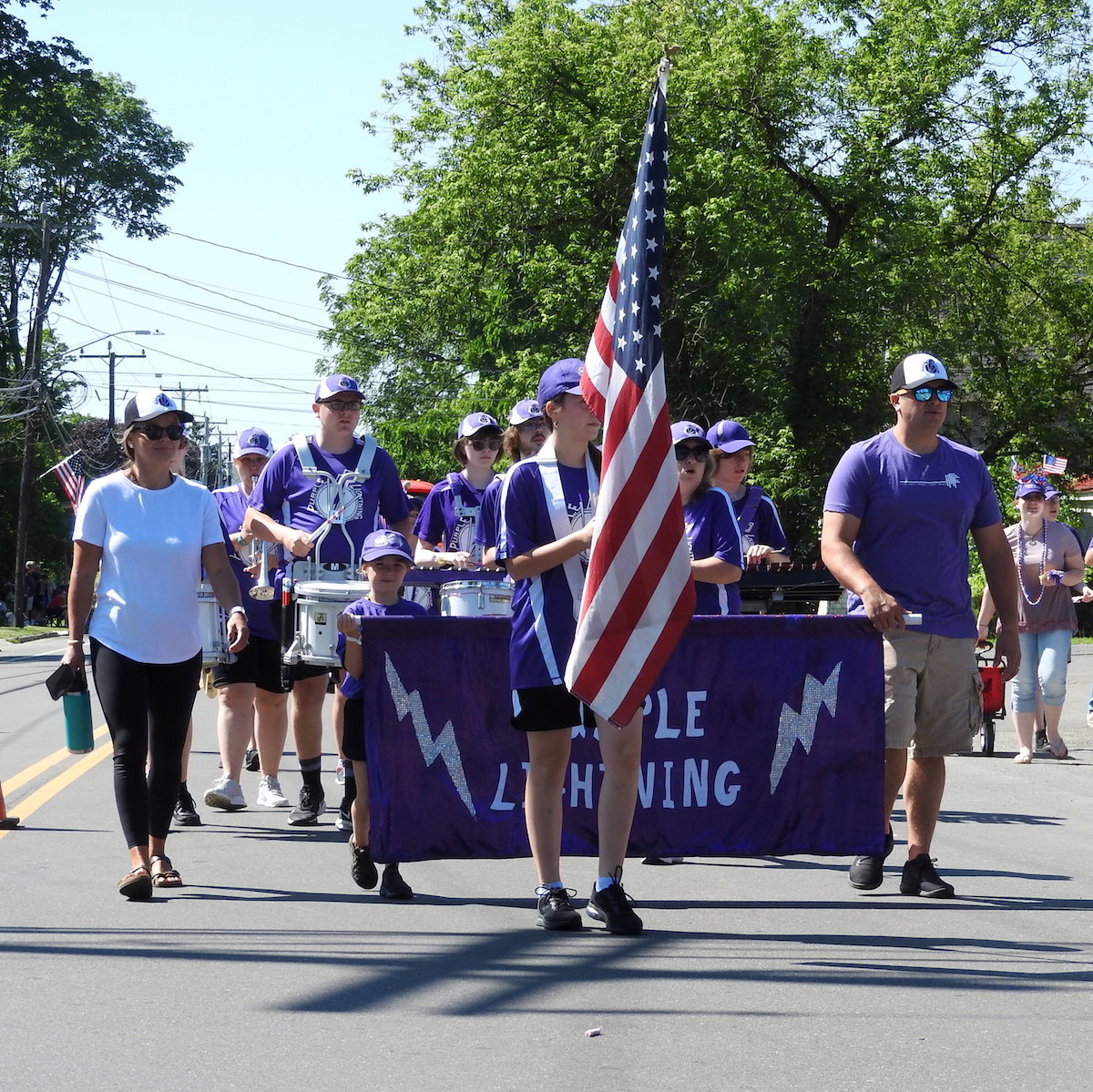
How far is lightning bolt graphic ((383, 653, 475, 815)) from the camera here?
7.07 meters

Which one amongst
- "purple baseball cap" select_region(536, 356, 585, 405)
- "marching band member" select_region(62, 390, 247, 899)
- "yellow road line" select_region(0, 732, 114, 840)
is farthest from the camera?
"yellow road line" select_region(0, 732, 114, 840)

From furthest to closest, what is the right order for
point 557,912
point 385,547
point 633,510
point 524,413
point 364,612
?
1. point 524,413
2. point 364,612
3. point 385,547
4. point 557,912
5. point 633,510

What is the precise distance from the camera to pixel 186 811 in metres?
9.54

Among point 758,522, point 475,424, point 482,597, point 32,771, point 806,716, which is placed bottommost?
point 32,771

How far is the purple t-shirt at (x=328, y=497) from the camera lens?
28.7 ft

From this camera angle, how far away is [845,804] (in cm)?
722

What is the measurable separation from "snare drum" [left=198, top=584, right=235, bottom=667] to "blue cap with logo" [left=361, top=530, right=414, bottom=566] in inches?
60.9

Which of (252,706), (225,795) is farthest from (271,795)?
(252,706)

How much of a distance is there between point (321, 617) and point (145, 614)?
101cm

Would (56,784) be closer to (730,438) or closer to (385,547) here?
(385,547)

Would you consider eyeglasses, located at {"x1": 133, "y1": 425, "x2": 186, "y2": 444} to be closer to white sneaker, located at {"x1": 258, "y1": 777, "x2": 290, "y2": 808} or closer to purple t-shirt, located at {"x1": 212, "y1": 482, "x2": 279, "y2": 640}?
purple t-shirt, located at {"x1": 212, "y1": 482, "x2": 279, "y2": 640}

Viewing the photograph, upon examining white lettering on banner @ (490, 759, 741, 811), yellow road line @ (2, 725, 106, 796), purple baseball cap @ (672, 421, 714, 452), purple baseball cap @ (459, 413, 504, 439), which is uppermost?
purple baseball cap @ (459, 413, 504, 439)

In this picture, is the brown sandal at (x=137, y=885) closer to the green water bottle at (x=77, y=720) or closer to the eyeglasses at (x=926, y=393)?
the green water bottle at (x=77, y=720)

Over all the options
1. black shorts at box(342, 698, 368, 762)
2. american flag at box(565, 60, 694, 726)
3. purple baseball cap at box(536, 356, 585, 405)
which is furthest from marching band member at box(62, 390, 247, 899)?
american flag at box(565, 60, 694, 726)
